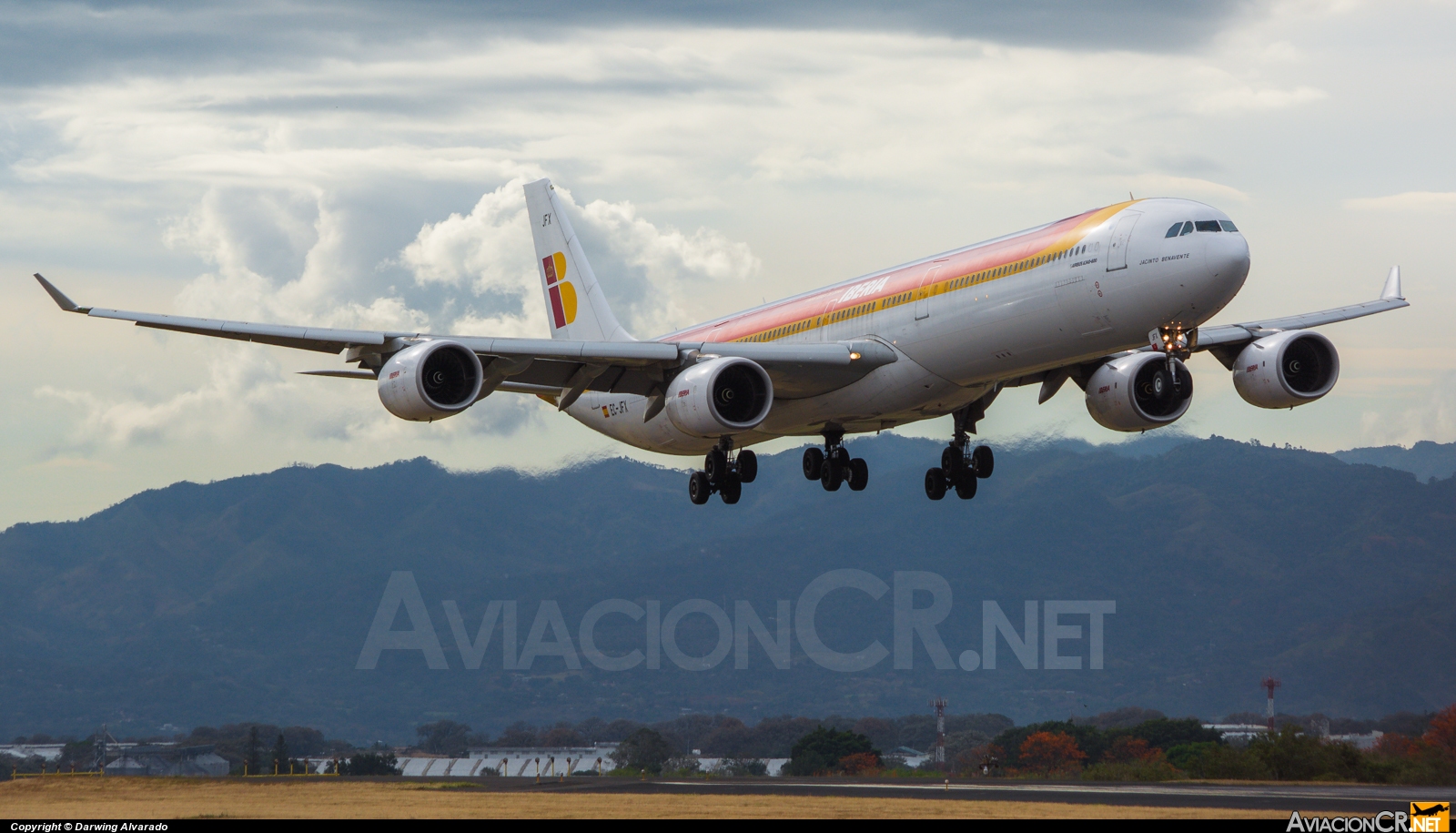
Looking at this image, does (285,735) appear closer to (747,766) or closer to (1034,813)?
(747,766)

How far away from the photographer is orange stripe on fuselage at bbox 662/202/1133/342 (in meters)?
38.2

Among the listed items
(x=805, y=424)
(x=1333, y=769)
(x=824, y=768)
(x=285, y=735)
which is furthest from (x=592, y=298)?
(x=285, y=735)

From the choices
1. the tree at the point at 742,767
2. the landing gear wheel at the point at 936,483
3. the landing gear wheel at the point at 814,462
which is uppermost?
the landing gear wheel at the point at 814,462

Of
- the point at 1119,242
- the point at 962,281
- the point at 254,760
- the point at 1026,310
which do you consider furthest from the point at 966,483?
the point at 254,760

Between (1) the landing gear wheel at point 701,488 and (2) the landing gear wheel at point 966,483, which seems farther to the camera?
(1) the landing gear wheel at point 701,488

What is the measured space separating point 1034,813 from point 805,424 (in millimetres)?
18911

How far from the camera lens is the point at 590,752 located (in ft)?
502

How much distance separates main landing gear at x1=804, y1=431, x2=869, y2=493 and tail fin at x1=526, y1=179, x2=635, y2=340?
13701 mm

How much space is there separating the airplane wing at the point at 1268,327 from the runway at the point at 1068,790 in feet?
57.9

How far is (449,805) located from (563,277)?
72.2 ft

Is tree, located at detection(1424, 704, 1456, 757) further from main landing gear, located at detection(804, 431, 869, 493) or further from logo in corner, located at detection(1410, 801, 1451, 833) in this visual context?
main landing gear, located at detection(804, 431, 869, 493)

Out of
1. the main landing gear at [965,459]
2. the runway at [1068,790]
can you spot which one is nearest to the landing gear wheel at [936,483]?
the main landing gear at [965,459]

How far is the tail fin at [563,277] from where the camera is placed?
60.7 meters

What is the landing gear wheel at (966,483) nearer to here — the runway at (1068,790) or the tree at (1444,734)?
the runway at (1068,790)
